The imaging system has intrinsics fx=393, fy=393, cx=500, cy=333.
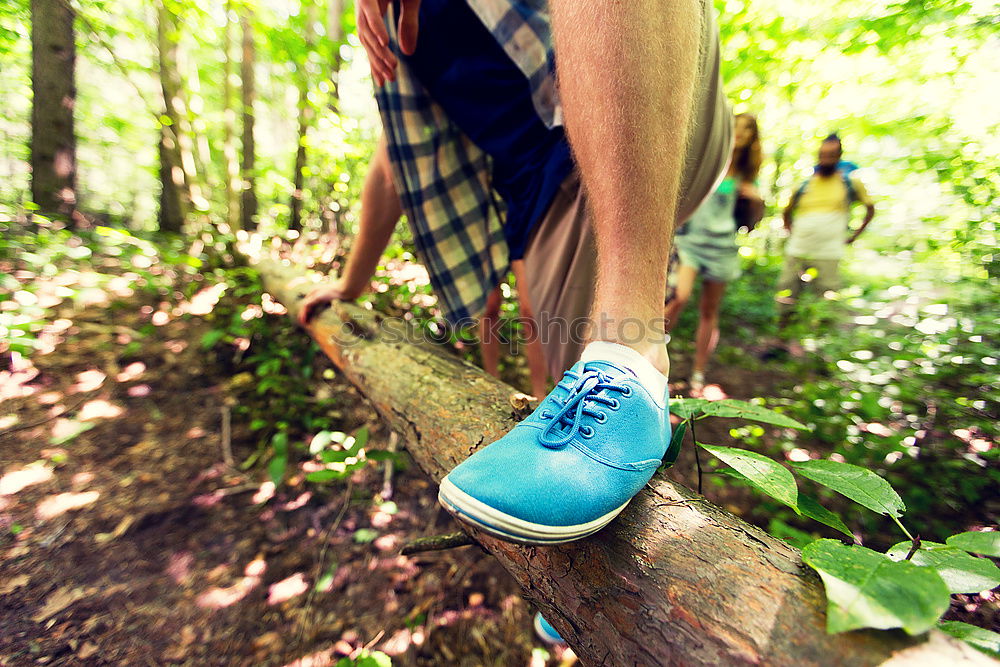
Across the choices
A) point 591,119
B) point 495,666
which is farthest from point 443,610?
point 591,119

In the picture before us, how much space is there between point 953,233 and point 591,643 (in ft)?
11.0

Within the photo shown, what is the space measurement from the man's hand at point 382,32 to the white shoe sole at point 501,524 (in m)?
1.28

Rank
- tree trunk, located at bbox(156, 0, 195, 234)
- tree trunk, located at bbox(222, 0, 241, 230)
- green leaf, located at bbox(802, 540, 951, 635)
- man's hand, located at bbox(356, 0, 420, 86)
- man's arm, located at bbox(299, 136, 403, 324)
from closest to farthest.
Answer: green leaf, located at bbox(802, 540, 951, 635)
man's hand, located at bbox(356, 0, 420, 86)
man's arm, located at bbox(299, 136, 403, 324)
tree trunk, located at bbox(156, 0, 195, 234)
tree trunk, located at bbox(222, 0, 241, 230)

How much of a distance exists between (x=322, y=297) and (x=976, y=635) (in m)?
2.00

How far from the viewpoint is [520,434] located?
27.8 inches

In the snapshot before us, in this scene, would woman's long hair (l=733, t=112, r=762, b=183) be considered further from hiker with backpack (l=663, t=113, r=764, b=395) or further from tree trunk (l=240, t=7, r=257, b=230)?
tree trunk (l=240, t=7, r=257, b=230)

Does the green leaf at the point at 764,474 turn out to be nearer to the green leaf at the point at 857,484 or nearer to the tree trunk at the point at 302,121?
the green leaf at the point at 857,484

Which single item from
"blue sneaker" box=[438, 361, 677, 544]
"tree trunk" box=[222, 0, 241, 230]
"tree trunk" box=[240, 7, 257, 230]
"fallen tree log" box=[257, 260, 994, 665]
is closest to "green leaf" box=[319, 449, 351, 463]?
"fallen tree log" box=[257, 260, 994, 665]

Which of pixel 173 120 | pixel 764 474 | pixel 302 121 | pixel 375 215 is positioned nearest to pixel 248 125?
pixel 173 120

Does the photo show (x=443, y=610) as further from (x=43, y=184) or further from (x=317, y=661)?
(x=43, y=184)

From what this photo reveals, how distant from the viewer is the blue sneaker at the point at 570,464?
0.57 metres

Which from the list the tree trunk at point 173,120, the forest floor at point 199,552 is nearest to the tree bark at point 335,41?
the tree trunk at point 173,120

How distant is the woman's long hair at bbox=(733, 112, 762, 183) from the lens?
9.48ft

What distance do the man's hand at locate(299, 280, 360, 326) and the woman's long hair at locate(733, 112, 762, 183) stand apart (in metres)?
Result: 2.89
